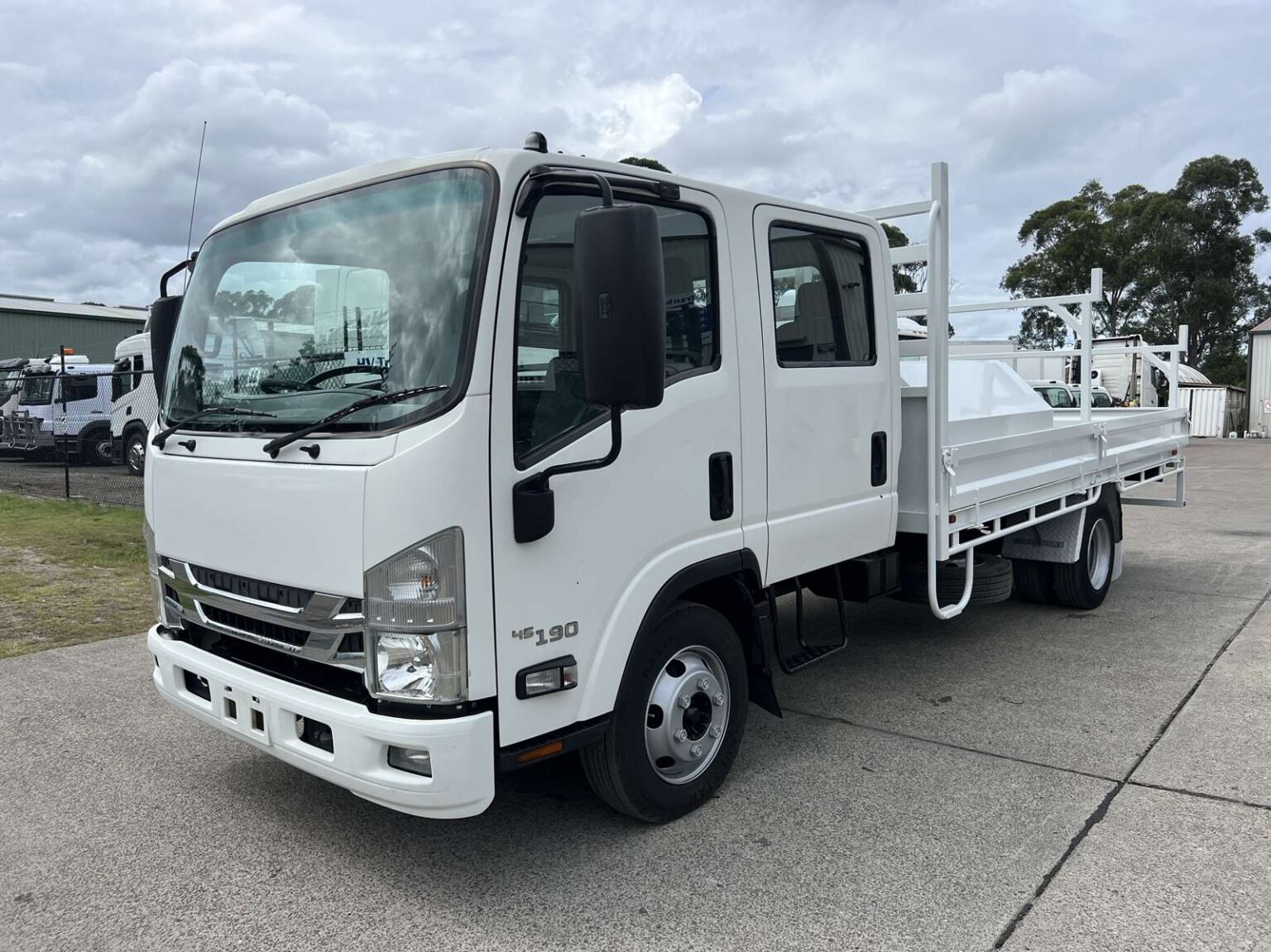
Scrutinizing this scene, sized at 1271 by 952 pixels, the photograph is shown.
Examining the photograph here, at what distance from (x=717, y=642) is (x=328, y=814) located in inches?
63.1

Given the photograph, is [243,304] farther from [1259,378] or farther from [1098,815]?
[1259,378]

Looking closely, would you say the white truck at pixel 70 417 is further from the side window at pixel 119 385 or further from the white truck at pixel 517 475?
the white truck at pixel 517 475

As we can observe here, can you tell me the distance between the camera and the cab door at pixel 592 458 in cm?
283

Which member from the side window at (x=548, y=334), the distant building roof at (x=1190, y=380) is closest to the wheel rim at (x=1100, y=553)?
the side window at (x=548, y=334)

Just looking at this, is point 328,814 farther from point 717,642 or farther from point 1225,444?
point 1225,444

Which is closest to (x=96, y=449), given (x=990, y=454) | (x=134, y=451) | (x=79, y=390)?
(x=79, y=390)

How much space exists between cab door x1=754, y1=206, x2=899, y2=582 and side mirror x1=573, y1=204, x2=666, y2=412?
1.19 metres

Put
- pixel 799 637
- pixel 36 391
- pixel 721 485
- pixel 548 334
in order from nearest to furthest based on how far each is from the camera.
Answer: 1. pixel 548 334
2. pixel 721 485
3. pixel 799 637
4. pixel 36 391

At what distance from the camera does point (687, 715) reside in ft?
11.7

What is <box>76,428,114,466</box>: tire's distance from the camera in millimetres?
19906

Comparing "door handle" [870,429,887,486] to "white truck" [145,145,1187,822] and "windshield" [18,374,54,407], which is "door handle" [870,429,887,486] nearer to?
"white truck" [145,145,1187,822]

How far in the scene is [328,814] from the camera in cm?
368

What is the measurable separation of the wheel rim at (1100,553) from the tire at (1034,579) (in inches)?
11.2

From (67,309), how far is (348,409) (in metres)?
41.5
